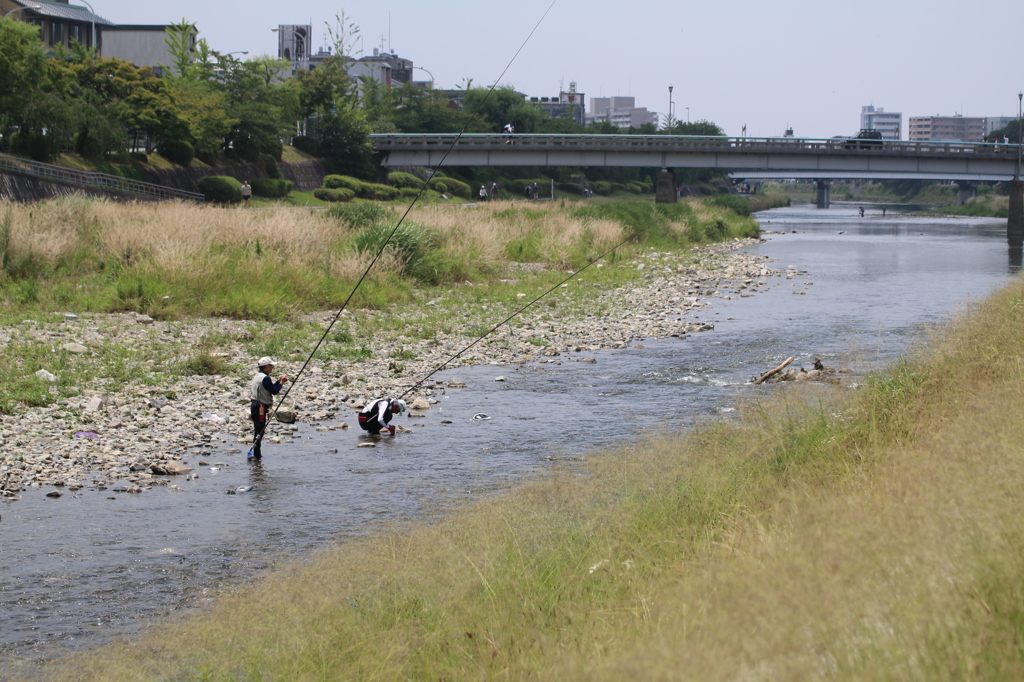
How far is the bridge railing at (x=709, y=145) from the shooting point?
201 ft

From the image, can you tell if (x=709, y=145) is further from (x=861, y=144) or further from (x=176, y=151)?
(x=176, y=151)

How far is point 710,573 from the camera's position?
435 cm

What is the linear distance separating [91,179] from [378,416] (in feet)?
111

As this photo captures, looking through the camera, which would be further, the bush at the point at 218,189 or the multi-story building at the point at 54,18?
the multi-story building at the point at 54,18

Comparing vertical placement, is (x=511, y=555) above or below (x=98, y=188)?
below

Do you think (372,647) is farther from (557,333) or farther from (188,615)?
(557,333)

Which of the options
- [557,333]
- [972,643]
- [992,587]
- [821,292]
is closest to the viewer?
[972,643]

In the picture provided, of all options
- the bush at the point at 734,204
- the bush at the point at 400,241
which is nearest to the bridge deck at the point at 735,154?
the bush at the point at 734,204

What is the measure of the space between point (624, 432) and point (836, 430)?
10.5 ft

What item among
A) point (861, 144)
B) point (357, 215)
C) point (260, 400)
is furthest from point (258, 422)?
point (861, 144)

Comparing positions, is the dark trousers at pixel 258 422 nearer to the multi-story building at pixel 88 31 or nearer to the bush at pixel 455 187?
the bush at pixel 455 187

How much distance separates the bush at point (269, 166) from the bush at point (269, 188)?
3.75 m

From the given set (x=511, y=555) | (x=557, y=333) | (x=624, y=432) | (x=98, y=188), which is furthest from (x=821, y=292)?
(x=98, y=188)

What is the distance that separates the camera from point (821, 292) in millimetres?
27250
